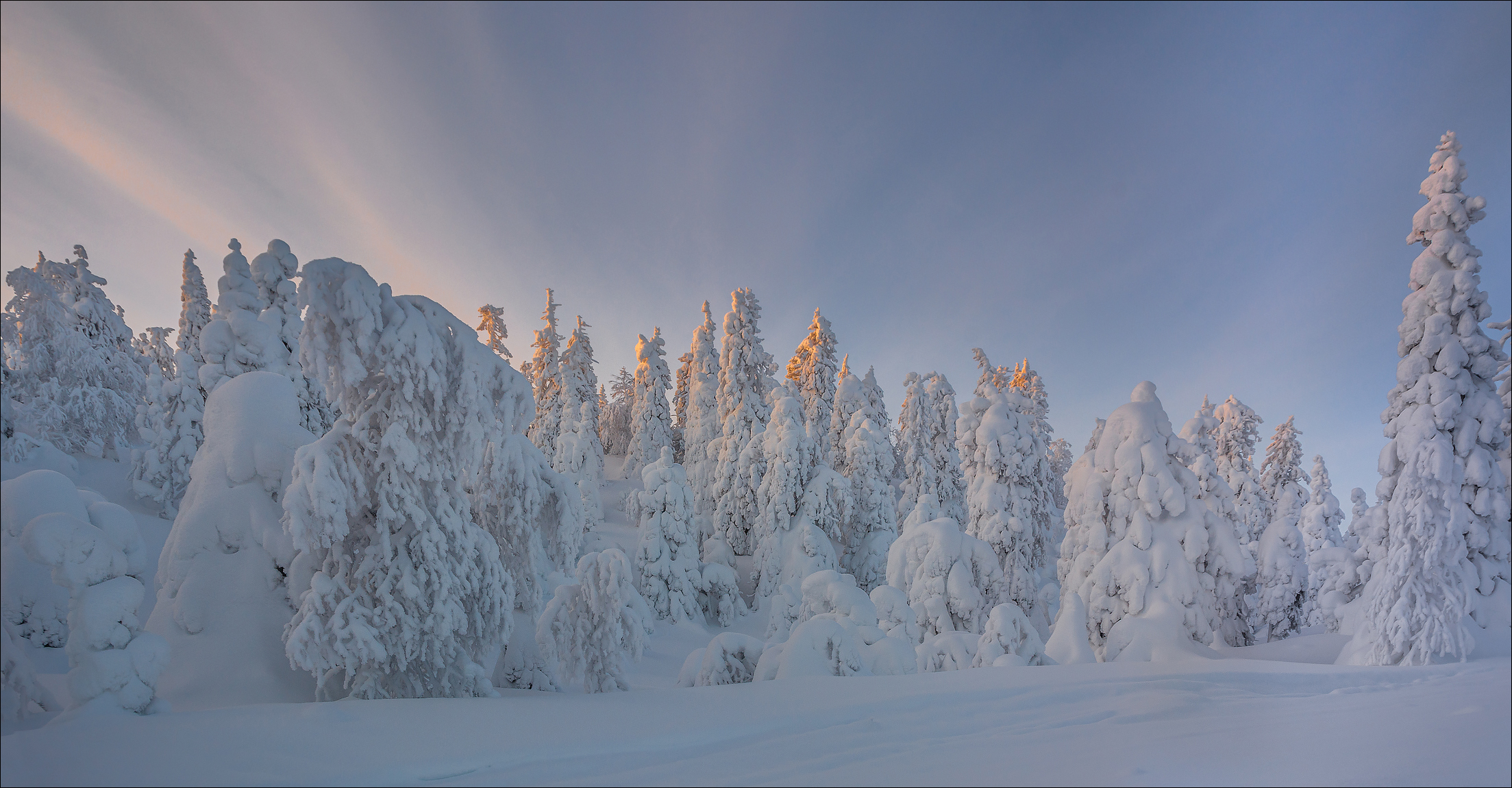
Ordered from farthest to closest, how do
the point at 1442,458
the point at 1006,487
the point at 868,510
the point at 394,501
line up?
the point at 868,510 → the point at 1006,487 → the point at 394,501 → the point at 1442,458

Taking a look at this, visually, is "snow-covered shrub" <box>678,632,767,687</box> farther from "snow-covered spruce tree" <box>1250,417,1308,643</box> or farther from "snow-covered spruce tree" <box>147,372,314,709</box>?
"snow-covered spruce tree" <box>1250,417,1308,643</box>

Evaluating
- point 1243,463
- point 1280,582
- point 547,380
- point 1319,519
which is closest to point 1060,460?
point 1243,463

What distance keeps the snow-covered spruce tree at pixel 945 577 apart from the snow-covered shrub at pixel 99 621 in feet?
46.9

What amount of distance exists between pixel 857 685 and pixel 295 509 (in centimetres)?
678

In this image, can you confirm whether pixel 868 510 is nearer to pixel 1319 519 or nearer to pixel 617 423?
pixel 1319 519

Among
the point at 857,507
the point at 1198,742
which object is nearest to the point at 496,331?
the point at 857,507

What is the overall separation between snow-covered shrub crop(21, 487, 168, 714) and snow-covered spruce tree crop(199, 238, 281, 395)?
13.2 metres

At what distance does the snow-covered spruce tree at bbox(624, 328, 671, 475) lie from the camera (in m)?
36.5

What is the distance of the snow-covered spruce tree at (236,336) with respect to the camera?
50.6ft

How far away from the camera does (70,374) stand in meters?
19.7

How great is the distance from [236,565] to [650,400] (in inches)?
1145

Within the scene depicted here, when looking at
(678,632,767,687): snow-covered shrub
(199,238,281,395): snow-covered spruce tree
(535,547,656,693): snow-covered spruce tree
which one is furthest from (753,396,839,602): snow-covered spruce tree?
(199,238,281,395): snow-covered spruce tree

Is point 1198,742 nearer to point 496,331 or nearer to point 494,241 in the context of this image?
point 494,241

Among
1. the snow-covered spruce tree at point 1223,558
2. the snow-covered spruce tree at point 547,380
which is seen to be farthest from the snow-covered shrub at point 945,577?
the snow-covered spruce tree at point 547,380
